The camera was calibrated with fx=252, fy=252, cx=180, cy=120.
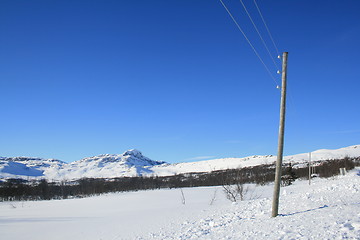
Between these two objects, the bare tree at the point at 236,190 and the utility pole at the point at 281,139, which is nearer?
the utility pole at the point at 281,139

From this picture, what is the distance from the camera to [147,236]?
9.66 metres

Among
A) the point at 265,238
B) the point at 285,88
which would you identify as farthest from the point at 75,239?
the point at 285,88

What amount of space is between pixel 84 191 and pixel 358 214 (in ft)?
327

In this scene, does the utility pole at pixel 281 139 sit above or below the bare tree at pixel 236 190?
above

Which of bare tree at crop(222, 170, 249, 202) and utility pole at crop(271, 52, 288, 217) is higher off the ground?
utility pole at crop(271, 52, 288, 217)

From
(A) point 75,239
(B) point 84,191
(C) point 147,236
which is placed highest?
(C) point 147,236

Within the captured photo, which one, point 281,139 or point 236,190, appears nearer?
point 281,139

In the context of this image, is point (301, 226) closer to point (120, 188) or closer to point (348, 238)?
point (348, 238)

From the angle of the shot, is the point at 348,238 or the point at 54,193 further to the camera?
the point at 54,193

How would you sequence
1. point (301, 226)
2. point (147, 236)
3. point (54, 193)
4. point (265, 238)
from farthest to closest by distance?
point (54, 193) < point (147, 236) < point (301, 226) < point (265, 238)

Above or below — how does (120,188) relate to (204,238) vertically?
below

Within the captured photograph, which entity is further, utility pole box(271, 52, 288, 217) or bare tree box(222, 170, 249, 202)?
bare tree box(222, 170, 249, 202)

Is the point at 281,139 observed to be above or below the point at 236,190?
above

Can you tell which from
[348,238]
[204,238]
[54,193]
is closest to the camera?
[348,238]
